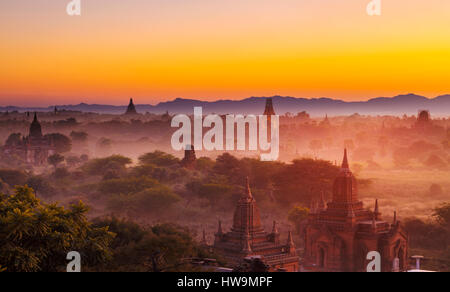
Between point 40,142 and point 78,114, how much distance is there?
221ft

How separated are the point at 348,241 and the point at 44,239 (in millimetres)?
21186

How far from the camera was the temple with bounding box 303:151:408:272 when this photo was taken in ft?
132

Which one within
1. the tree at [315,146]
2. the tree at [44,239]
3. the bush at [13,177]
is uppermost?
the tree at [315,146]

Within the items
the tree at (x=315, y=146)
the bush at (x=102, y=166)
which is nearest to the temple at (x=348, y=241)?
the bush at (x=102, y=166)

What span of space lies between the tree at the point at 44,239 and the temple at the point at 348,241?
1654cm

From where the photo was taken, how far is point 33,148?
336ft

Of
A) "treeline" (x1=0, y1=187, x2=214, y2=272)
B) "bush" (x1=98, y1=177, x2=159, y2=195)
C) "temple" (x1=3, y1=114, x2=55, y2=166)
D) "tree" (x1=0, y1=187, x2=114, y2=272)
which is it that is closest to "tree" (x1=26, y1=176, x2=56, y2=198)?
"bush" (x1=98, y1=177, x2=159, y2=195)

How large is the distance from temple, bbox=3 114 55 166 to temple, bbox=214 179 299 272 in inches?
2672

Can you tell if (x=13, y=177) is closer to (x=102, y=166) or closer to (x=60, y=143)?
(x=102, y=166)

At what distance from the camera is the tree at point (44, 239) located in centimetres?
2244

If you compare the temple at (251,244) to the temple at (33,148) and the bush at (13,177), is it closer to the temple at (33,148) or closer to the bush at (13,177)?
the bush at (13,177)

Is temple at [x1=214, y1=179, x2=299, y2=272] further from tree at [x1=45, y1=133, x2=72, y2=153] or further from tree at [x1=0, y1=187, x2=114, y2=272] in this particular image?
tree at [x1=45, y1=133, x2=72, y2=153]

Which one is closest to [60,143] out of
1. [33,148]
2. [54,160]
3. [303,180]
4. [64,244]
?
[33,148]
